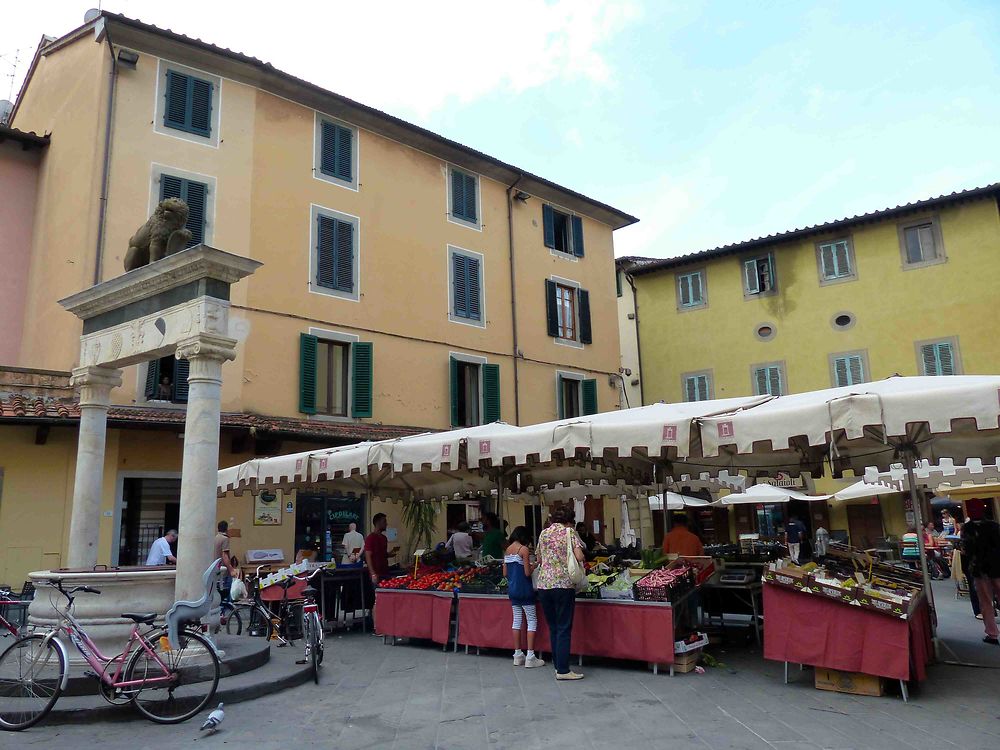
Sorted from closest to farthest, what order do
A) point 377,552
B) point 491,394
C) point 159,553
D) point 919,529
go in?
point 919,529, point 377,552, point 159,553, point 491,394

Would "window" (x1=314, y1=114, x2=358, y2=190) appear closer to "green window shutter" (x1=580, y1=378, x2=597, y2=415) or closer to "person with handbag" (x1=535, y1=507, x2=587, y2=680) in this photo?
"green window shutter" (x1=580, y1=378, x2=597, y2=415)

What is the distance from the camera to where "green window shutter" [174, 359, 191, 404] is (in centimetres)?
1409

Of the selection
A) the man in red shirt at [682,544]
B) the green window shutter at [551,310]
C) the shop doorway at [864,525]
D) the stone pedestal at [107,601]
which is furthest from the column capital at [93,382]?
the shop doorway at [864,525]

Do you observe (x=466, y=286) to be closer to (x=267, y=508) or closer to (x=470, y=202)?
(x=470, y=202)

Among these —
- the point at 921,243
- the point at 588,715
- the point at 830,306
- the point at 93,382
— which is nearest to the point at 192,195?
the point at 93,382

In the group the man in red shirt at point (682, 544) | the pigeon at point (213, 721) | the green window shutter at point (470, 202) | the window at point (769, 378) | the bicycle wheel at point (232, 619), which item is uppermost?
the green window shutter at point (470, 202)

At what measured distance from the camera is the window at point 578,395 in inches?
838

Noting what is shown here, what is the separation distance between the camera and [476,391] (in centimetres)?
1906

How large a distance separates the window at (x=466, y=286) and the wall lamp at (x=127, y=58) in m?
7.76

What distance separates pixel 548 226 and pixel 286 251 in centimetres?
835

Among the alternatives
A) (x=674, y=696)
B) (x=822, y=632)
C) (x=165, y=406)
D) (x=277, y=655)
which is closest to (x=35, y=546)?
(x=165, y=406)

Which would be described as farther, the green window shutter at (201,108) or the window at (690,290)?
the window at (690,290)

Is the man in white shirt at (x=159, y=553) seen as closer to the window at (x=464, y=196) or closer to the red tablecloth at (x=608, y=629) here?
the red tablecloth at (x=608, y=629)

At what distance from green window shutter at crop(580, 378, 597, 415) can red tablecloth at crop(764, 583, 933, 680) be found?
14.9m
